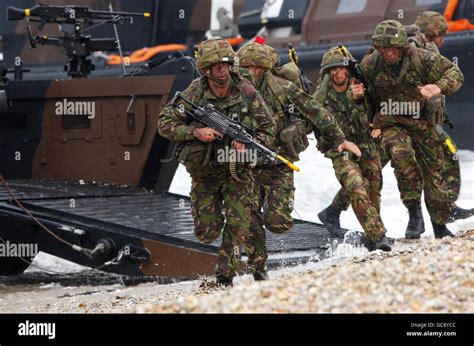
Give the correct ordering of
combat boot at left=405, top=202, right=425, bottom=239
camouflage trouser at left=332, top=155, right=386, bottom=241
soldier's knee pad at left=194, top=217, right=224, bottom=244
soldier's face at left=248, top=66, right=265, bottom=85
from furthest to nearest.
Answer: combat boot at left=405, top=202, right=425, bottom=239
camouflage trouser at left=332, top=155, right=386, bottom=241
soldier's face at left=248, top=66, right=265, bottom=85
soldier's knee pad at left=194, top=217, right=224, bottom=244

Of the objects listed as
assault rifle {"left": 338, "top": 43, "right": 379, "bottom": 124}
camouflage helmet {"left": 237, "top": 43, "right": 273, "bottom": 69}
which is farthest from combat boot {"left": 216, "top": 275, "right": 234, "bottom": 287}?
assault rifle {"left": 338, "top": 43, "right": 379, "bottom": 124}

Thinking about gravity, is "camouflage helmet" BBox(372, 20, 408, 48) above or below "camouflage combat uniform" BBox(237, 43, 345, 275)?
above

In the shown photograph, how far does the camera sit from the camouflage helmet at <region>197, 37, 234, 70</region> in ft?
29.4

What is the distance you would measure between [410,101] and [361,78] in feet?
1.38

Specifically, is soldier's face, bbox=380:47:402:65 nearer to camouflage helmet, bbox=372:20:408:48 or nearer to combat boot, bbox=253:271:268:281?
camouflage helmet, bbox=372:20:408:48

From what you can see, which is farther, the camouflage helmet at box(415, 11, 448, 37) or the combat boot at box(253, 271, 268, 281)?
the camouflage helmet at box(415, 11, 448, 37)

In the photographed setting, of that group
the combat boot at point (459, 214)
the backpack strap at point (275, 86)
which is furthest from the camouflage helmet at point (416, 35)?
the combat boot at point (459, 214)

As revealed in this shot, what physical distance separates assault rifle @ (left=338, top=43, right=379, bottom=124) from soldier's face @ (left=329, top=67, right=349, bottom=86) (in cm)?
28

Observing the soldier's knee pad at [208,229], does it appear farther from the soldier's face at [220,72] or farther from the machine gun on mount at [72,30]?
the machine gun on mount at [72,30]

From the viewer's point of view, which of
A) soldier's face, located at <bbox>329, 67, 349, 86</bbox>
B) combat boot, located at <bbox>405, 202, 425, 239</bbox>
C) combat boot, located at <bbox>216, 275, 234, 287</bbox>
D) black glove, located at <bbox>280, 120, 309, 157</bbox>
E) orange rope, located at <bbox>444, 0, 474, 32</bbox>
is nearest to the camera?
combat boot, located at <bbox>216, 275, 234, 287</bbox>

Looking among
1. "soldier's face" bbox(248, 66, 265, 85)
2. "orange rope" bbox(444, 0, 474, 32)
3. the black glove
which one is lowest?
the black glove

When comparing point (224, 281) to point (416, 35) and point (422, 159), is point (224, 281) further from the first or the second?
point (416, 35)

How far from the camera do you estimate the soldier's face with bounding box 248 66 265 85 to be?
33.0ft
